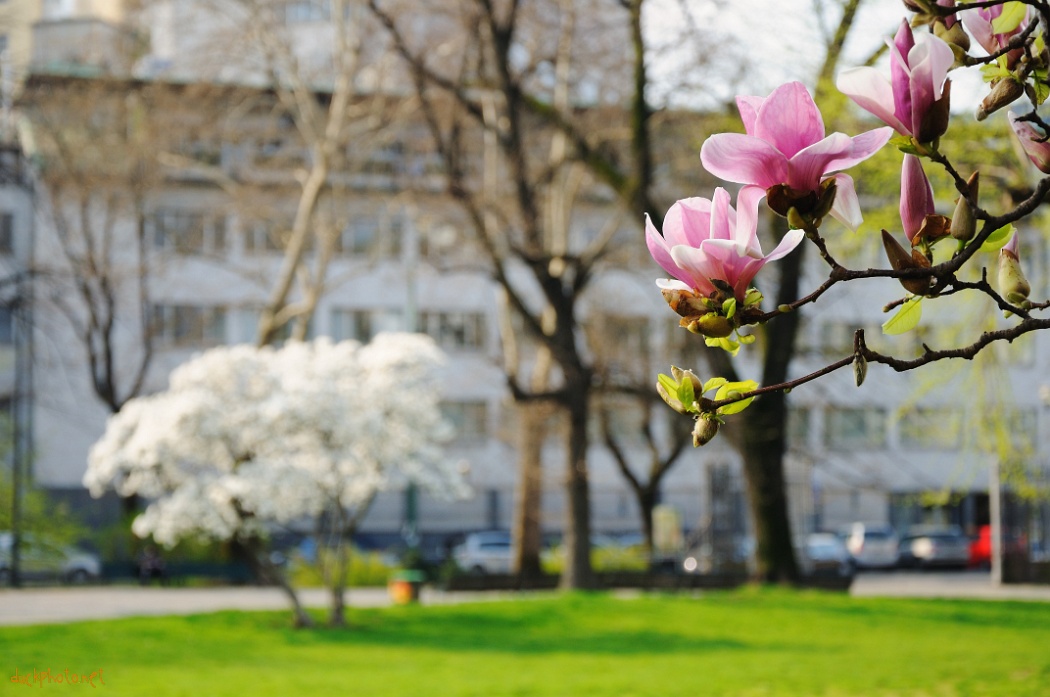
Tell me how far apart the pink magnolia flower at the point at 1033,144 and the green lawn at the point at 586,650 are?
9.73 metres

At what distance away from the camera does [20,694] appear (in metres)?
11.6

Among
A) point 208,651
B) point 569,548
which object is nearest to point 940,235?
point 208,651

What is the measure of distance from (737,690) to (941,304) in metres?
7.99

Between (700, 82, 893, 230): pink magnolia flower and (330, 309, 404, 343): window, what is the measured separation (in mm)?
47665

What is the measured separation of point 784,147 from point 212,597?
29642 mm

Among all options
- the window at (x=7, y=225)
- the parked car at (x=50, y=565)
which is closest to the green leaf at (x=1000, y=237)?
the parked car at (x=50, y=565)

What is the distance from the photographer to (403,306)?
49.7 m

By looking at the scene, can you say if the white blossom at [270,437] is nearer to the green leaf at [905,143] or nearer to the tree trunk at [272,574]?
the tree trunk at [272,574]

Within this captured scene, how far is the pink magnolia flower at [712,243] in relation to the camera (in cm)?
198

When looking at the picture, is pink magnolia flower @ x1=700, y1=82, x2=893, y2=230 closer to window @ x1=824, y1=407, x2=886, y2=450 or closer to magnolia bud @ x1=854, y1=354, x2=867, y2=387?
magnolia bud @ x1=854, y1=354, x2=867, y2=387

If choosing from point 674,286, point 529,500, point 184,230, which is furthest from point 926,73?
point 184,230

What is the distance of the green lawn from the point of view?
1221cm

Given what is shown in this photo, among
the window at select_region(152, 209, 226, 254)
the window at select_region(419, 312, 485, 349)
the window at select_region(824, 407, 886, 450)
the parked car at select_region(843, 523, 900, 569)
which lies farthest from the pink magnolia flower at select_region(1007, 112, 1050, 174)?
the window at select_region(824, 407, 886, 450)

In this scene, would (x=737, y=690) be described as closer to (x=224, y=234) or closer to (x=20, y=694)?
(x=20, y=694)
